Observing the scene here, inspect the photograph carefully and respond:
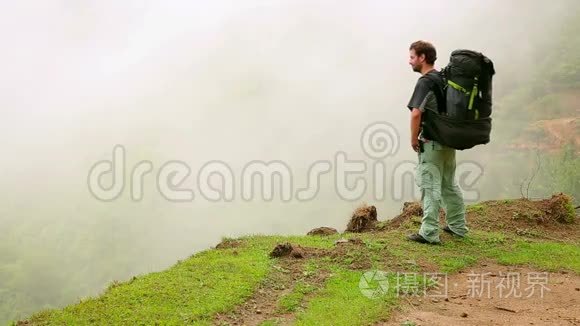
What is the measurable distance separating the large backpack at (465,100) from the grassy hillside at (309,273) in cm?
194

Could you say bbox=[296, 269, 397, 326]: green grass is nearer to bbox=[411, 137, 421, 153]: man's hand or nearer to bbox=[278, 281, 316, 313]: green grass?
bbox=[278, 281, 316, 313]: green grass

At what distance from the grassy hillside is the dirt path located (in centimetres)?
27

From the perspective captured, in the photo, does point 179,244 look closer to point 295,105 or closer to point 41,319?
point 295,105

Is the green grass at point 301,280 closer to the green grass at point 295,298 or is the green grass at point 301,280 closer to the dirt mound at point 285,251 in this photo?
the green grass at point 295,298

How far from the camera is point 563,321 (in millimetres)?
6402

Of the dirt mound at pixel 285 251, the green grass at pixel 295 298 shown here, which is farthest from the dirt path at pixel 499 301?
the dirt mound at pixel 285 251

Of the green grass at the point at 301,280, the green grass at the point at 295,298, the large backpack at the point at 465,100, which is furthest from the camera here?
the large backpack at the point at 465,100

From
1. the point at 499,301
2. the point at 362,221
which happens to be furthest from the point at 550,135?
the point at 499,301

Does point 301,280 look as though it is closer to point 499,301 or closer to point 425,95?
point 499,301

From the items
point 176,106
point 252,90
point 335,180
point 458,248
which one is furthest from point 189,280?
point 176,106

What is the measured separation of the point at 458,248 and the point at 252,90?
390ft

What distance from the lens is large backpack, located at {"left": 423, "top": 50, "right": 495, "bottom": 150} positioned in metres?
8.41

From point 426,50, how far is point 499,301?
13.2 ft

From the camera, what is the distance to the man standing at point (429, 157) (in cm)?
877
